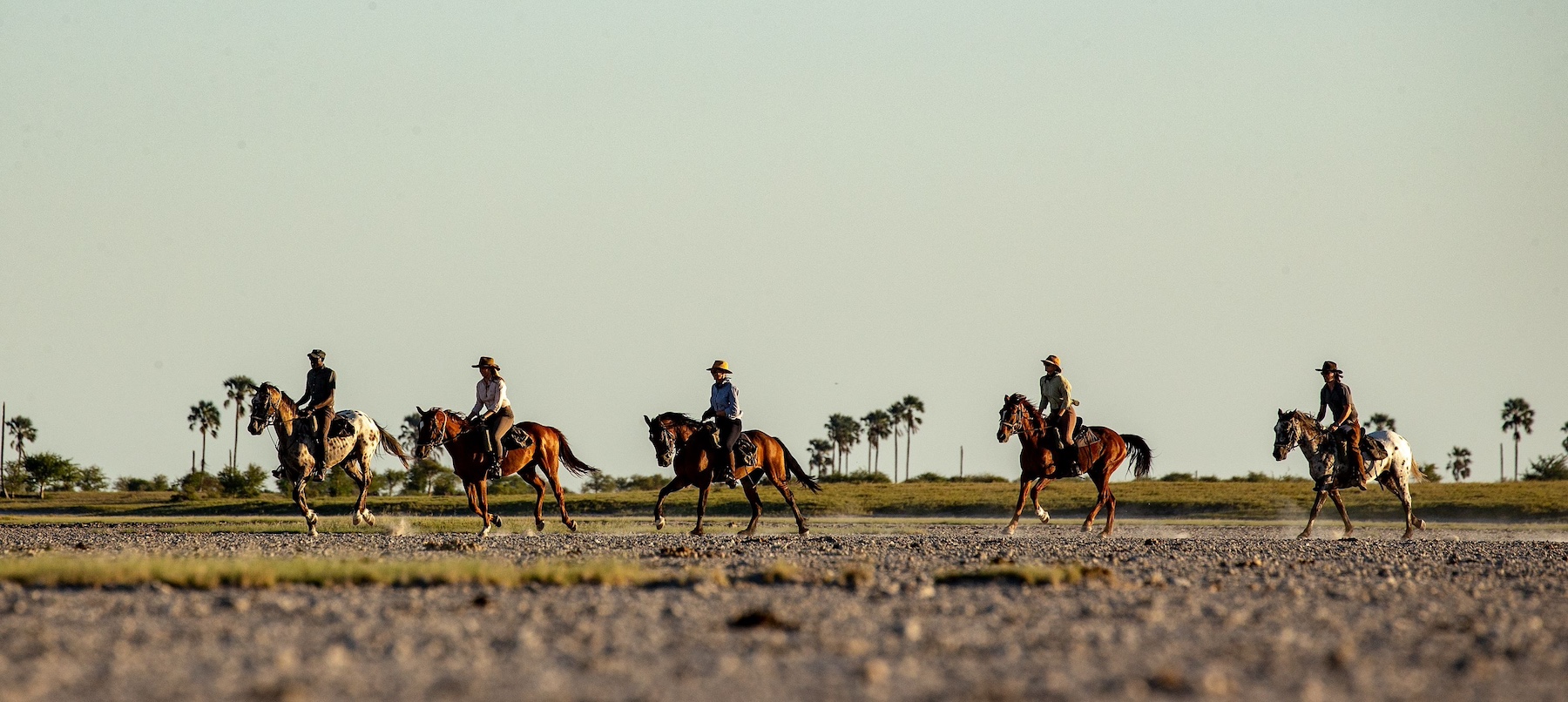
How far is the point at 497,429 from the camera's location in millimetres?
27062

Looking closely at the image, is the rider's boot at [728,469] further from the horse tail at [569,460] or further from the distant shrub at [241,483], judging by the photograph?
the distant shrub at [241,483]

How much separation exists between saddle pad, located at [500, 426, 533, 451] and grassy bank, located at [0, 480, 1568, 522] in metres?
17.3

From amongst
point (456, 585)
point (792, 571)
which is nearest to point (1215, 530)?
point (792, 571)

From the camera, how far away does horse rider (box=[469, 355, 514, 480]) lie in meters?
27.0

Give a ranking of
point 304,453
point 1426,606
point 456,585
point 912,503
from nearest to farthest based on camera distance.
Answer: point 1426,606 → point 456,585 → point 304,453 → point 912,503

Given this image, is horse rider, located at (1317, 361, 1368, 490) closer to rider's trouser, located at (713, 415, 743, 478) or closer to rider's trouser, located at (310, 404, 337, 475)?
rider's trouser, located at (713, 415, 743, 478)

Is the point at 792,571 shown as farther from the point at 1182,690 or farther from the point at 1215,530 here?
the point at 1215,530

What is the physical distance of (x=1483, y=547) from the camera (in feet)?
80.9

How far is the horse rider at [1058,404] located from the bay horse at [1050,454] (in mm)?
160

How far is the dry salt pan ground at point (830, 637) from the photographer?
30.3 feet

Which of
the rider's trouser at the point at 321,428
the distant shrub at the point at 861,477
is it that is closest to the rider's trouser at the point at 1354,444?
the rider's trouser at the point at 321,428

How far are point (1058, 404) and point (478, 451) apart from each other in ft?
31.3

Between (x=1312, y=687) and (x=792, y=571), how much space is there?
7615 millimetres

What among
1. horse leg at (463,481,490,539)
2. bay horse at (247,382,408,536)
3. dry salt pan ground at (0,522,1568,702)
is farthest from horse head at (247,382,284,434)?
dry salt pan ground at (0,522,1568,702)
